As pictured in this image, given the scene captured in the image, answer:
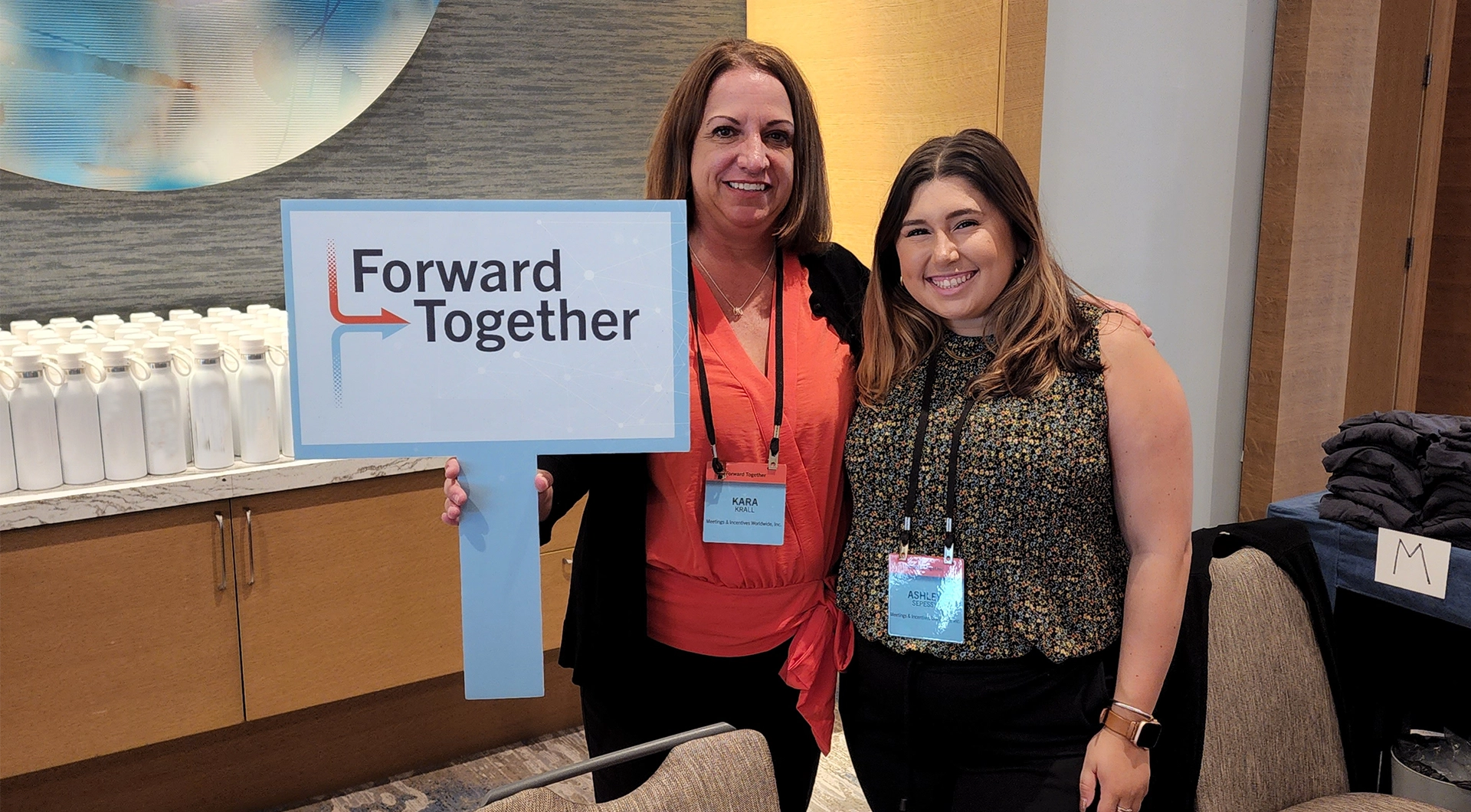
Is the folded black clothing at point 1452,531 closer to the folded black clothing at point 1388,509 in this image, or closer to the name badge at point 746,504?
the folded black clothing at point 1388,509

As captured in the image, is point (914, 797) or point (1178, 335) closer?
point (914, 797)

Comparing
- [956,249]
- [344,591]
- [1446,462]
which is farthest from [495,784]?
[1446,462]

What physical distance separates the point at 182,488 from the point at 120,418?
0.65ft

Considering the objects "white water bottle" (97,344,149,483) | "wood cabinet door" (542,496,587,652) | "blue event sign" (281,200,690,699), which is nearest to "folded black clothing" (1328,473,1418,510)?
"blue event sign" (281,200,690,699)

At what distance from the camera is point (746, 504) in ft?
5.50

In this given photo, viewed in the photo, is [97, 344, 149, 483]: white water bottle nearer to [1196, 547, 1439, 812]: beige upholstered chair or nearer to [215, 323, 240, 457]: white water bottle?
[215, 323, 240, 457]: white water bottle

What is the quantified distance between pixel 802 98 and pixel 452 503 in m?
0.84

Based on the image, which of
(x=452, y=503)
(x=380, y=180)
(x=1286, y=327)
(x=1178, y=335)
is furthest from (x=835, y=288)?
(x=1286, y=327)

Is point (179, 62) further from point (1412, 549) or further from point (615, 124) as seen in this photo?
point (1412, 549)

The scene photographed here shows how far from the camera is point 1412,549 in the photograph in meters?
2.10

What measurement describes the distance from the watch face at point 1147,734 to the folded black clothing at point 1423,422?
938mm

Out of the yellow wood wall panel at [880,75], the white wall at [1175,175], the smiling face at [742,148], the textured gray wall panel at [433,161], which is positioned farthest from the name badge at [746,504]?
the textured gray wall panel at [433,161]

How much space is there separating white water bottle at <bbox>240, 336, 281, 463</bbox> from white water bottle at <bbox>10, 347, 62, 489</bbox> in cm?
38

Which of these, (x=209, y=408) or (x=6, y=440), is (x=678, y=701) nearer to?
(x=209, y=408)
